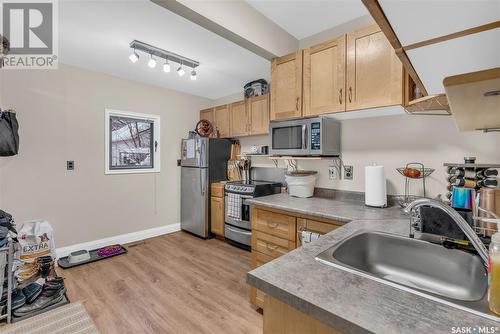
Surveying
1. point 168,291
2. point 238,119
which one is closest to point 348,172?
point 238,119

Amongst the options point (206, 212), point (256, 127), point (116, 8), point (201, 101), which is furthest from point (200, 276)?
point (201, 101)

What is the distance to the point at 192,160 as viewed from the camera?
3.68 m

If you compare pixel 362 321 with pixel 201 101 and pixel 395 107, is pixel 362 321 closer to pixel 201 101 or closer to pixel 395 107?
pixel 395 107

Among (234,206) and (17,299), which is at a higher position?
(234,206)

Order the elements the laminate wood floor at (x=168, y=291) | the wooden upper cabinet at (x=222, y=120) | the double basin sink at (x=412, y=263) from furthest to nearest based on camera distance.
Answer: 1. the wooden upper cabinet at (x=222, y=120)
2. the laminate wood floor at (x=168, y=291)
3. the double basin sink at (x=412, y=263)

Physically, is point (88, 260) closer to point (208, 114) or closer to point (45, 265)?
point (45, 265)

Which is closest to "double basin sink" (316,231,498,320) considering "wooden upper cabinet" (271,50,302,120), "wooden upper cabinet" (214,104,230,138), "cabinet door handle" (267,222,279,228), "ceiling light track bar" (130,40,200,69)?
"cabinet door handle" (267,222,279,228)

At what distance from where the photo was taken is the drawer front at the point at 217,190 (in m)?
3.42

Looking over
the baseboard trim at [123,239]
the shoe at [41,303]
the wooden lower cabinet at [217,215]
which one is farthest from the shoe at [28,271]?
the wooden lower cabinet at [217,215]

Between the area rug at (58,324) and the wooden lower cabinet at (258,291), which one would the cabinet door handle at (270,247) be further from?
the area rug at (58,324)

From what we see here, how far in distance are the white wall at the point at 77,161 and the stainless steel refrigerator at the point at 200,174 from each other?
303 mm

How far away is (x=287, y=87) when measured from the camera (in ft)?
7.36

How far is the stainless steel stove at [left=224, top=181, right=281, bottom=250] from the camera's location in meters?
3.02

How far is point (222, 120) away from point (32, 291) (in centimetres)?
299
